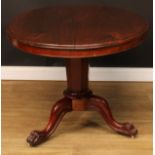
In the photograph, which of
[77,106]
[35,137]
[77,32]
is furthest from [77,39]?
[35,137]

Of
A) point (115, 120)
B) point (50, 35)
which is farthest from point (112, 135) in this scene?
point (50, 35)

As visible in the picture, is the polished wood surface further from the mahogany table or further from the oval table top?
the oval table top

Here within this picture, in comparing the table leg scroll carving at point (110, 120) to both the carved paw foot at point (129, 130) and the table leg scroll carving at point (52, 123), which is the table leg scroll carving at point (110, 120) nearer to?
the carved paw foot at point (129, 130)

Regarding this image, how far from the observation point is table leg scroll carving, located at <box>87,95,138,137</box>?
1772 mm

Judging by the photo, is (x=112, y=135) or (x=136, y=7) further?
(x=136, y=7)

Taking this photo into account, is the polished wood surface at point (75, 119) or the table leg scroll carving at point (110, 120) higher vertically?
the table leg scroll carving at point (110, 120)

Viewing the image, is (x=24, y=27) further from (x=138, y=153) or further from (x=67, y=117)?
(x=138, y=153)

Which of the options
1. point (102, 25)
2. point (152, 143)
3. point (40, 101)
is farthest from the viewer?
point (40, 101)

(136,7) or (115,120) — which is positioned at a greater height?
(136,7)

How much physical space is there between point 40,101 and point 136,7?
839 mm

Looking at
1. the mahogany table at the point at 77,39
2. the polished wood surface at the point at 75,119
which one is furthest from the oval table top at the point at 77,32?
the polished wood surface at the point at 75,119

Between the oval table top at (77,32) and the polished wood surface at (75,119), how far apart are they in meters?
0.52

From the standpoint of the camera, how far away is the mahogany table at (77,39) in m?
1.41

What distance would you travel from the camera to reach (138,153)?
1.67m
